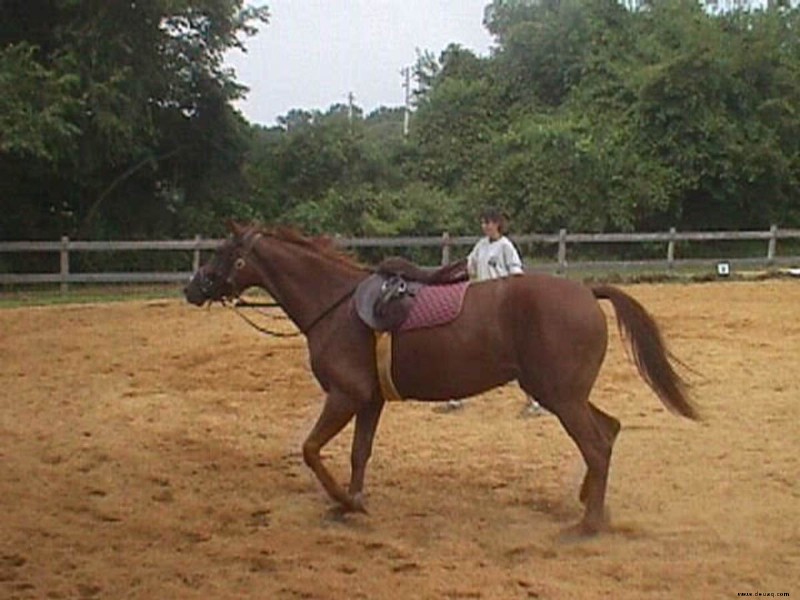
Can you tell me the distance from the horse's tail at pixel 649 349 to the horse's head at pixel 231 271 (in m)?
2.22

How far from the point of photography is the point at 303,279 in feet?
22.6

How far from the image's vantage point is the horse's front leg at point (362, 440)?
658 centimetres

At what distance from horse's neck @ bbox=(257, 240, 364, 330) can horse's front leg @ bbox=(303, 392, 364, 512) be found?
0.63 meters

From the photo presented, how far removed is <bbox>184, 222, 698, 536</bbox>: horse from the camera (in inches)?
243

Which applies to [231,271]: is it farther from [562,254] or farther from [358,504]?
[562,254]

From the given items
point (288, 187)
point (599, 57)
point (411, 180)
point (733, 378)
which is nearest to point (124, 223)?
point (288, 187)

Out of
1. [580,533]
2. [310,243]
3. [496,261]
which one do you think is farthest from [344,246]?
[580,533]

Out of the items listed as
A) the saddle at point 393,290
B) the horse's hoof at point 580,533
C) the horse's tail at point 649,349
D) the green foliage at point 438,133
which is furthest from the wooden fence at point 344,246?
the horse's hoof at point 580,533

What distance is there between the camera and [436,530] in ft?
20.1

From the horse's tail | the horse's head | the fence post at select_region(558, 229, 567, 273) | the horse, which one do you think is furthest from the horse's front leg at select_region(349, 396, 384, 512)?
the fence post at select_region(558, 229, 567, 273)

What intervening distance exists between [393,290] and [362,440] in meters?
0.96

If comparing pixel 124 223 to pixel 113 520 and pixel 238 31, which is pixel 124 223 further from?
pixel 113 520

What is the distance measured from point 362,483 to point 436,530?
711mm

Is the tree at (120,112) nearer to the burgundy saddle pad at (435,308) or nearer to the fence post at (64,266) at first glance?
the fence post at (64,266)
